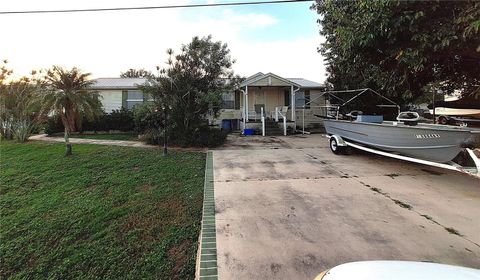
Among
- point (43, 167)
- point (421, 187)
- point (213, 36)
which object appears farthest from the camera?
point (213, 36)

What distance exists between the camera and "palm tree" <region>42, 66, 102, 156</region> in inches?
352

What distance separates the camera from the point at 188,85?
11164mm

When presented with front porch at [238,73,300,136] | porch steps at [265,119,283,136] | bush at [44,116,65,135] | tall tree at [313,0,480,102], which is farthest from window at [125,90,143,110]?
tall tree at [313,0,480,102]

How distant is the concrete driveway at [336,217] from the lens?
123 inches

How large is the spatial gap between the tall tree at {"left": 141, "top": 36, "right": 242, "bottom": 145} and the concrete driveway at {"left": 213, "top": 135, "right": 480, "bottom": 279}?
4.21 m

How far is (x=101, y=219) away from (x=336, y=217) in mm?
3741

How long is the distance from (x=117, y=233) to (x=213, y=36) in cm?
924

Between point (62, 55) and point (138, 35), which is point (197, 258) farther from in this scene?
point (62, 55)

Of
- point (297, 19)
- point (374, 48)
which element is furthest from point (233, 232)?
point (297, 19)

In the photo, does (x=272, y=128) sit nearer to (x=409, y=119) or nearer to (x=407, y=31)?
(x=409, y=119)

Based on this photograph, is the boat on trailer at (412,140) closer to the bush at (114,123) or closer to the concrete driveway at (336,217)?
the concrete driveway at (336,217)

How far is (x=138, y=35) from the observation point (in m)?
12.8

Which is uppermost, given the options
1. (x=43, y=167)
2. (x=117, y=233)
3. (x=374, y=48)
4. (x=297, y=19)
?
(x=297, y=19)

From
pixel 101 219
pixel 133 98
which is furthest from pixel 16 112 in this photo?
pixel 101 219
